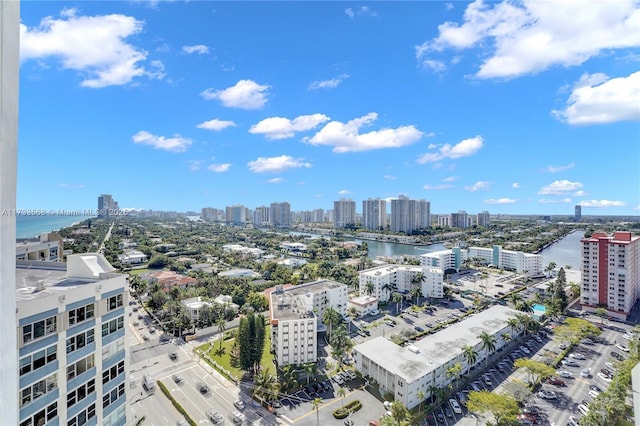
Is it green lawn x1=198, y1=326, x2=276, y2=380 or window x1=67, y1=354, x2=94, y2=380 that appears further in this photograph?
green lawn x1=198, y1=326, x2=276, y2=380

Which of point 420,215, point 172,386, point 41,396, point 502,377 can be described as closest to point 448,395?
point 502,377

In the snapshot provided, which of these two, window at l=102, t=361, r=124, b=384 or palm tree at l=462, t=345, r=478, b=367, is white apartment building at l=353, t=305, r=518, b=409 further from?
window at l=102, t=361, r=124, b=384

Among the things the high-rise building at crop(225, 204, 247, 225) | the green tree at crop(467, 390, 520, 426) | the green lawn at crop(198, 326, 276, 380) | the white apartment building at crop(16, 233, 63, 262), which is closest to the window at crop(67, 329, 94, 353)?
the white apartment building at crop(16, 233, 63, 262)

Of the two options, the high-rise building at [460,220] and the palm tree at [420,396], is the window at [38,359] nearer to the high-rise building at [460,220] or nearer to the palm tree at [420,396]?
the palm tree at [420,396]

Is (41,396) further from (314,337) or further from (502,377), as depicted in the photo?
(502,377)

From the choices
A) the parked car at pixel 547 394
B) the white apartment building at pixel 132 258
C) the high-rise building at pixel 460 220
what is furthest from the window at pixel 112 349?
the high-rise building at pixel 460 220

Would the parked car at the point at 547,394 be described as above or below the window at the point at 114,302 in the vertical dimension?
below
